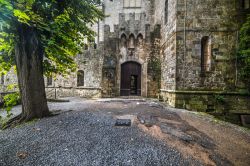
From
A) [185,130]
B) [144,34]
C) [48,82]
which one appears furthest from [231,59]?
[48,82]

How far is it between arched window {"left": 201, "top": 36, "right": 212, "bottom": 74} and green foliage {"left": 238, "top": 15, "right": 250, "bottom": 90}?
1.45 meters

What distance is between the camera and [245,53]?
742cm

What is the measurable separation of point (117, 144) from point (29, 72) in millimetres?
3745

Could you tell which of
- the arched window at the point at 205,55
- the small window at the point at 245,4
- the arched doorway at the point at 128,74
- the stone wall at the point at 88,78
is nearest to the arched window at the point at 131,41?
the arched doorway at the point at 128,74

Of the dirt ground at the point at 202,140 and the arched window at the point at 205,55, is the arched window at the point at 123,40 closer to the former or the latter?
the arched window at the point at 205,55

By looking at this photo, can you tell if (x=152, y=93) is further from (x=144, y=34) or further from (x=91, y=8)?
(x=91, y=8)

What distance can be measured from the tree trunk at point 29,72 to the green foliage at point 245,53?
909 centimetres

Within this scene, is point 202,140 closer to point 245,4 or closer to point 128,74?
point 245,4

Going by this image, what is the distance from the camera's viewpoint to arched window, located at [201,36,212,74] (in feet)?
26.2

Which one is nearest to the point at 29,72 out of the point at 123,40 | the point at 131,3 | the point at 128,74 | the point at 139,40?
the point at 128,74

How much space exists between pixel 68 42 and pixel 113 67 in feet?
24.5

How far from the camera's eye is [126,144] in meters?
3.37

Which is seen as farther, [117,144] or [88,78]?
[88,78]

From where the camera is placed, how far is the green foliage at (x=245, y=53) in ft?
24.3
